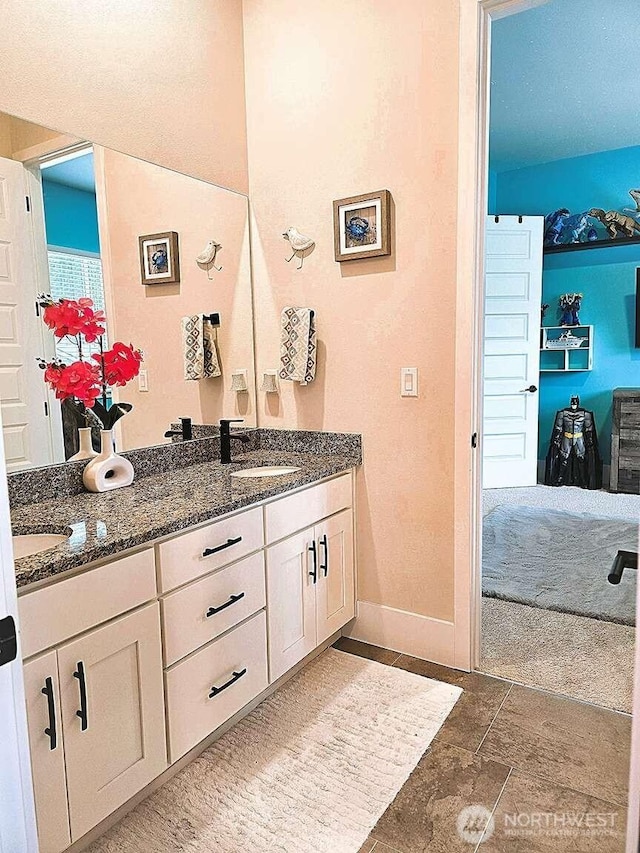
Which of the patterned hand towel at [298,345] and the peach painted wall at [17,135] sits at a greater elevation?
the peach painted wall at [17,135]

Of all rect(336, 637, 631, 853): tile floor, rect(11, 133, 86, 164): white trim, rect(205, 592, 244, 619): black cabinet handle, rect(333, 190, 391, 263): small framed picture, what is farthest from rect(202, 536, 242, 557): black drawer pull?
rect(11, 133, 86, 164): white trim

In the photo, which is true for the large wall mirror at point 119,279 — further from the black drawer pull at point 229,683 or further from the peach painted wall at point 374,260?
the black drawer pull at point 229,683

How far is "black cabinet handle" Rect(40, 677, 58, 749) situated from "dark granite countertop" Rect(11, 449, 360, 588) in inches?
9.8

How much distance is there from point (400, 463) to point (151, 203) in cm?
142

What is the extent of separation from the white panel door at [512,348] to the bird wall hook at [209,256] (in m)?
3.19

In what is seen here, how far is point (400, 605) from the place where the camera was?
248 centimetres

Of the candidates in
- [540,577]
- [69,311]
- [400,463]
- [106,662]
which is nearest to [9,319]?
[69,311]

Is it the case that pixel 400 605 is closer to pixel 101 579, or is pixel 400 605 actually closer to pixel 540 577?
pixel 540 577

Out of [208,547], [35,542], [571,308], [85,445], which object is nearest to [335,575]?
[208,547]

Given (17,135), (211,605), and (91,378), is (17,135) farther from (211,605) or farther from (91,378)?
(211,605)

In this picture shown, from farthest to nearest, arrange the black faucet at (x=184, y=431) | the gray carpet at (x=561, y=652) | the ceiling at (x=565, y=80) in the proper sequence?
1. the ceiling at (x=565, y=80)
2. the black faucet at (x=184, y=431)
3. the gray carpet at (x=561, y=652)

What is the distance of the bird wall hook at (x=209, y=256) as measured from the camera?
252 centimetres

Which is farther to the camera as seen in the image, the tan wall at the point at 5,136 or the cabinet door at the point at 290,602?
the cabinet door at the point at 290,602

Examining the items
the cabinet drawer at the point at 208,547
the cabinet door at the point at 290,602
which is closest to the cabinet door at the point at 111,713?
the cabinet drawer at the point at 208,547
